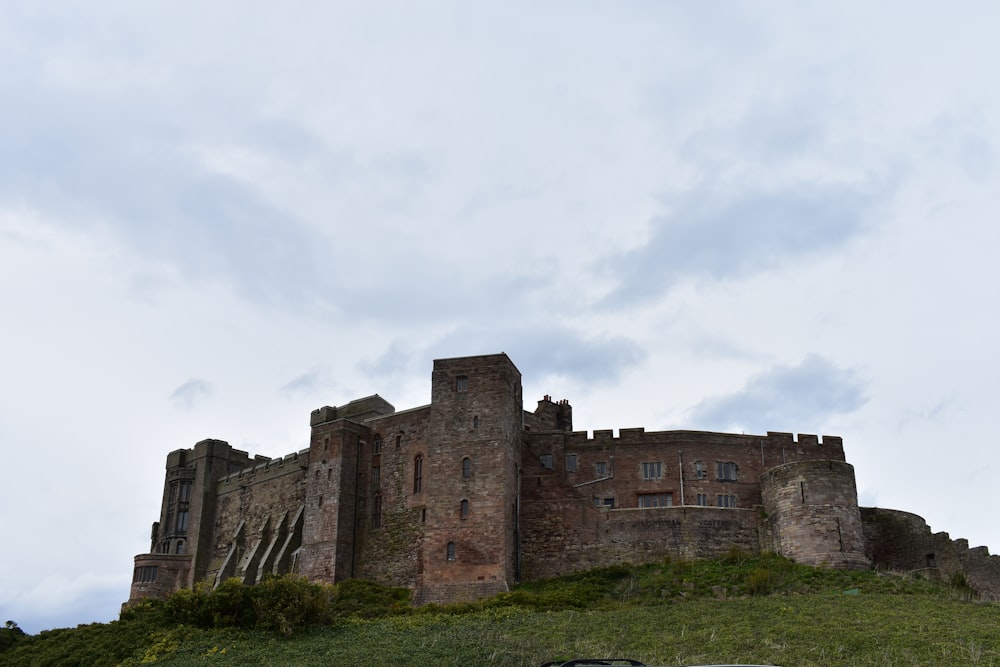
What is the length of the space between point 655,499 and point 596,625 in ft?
67.8

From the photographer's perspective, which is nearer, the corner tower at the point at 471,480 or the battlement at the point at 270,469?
the corner tower at the point at 471,480

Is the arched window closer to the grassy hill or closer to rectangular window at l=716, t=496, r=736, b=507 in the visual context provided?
the grassy hill

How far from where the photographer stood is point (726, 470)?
5538 cm

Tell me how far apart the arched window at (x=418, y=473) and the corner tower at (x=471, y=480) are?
61 centimetres

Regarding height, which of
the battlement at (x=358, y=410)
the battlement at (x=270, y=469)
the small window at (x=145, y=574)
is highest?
the battlement at (x=358, y=410)

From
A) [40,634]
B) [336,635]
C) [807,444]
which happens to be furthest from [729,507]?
[40,634]

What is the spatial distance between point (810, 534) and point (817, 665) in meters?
20.5

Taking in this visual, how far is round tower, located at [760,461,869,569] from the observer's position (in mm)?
45906

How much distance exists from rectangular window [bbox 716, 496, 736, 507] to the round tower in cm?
560

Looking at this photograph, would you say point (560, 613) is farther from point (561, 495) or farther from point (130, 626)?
point (130, 626)

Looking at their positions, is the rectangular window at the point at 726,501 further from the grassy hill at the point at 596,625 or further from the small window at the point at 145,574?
the small window at the point at 145,574

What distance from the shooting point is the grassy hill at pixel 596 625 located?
29.6 metres

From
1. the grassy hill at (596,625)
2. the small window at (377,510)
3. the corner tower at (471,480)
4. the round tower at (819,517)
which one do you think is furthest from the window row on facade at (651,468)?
the small window at (377,510)

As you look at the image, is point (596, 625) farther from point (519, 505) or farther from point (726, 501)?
point (726, 501)
